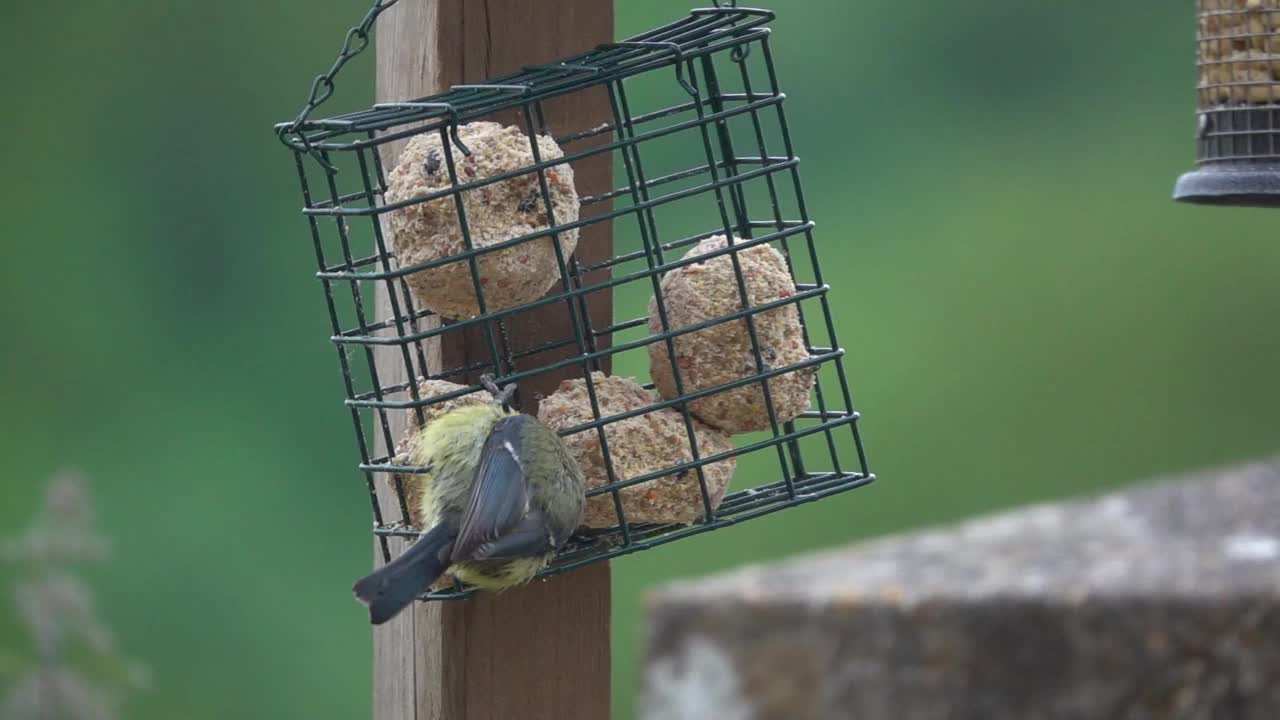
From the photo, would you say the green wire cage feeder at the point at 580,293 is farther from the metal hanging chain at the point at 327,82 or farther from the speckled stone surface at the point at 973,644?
the speckled stone surface at the point at 973,644

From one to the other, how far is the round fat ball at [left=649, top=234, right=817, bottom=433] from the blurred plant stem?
7.78 feet

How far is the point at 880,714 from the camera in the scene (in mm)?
1817

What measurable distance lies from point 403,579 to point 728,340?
0.72 metres

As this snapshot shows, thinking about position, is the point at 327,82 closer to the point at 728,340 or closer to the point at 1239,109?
the point at 728,340

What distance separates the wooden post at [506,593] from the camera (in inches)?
107

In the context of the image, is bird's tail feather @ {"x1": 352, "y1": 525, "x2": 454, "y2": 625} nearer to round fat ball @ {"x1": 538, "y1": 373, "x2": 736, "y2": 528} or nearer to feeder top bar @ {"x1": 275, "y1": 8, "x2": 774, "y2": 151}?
round fat ball @ {"x1": 538, "y1": 373, "x2": 736, "y2": 528}

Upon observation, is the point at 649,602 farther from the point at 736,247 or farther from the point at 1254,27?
the point at 1254,27

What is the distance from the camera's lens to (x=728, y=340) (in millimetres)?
2779

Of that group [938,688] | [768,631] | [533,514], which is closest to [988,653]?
[938,688]

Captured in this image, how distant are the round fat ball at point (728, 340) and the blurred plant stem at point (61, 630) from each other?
7.78 feet

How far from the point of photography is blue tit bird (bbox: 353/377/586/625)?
2580mm

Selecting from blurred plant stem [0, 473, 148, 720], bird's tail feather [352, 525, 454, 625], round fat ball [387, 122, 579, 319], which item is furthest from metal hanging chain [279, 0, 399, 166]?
blurred plant stem [0, 473, 148, 720]

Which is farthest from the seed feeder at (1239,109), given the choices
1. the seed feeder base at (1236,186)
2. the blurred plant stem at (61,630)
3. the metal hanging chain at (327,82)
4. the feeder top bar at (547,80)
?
the blurred plant stem at (61,630)

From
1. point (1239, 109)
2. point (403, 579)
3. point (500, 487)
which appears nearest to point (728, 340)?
point (500, 487)
